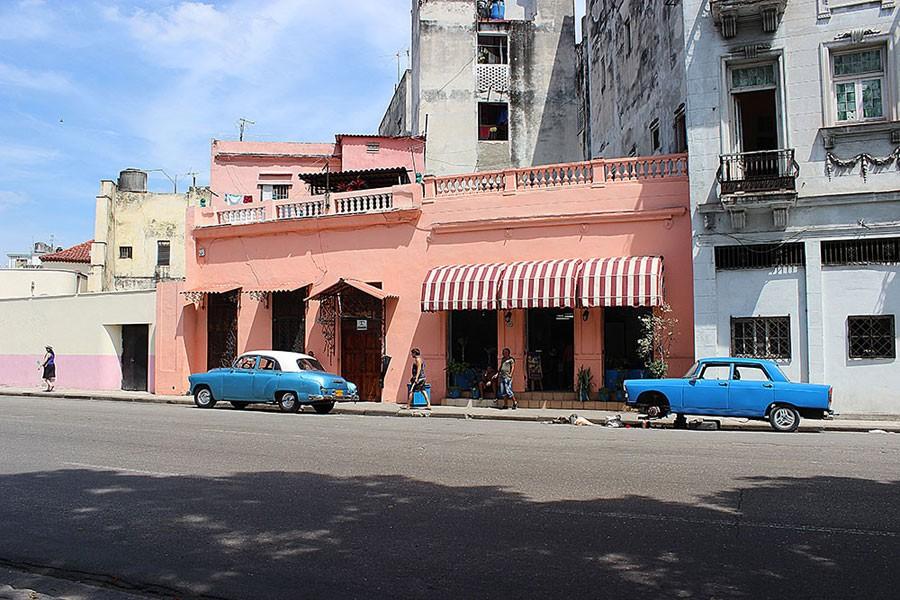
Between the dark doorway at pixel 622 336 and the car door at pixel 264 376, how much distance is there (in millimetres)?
8474

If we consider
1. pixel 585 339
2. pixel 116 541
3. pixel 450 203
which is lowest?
pixel 116 541

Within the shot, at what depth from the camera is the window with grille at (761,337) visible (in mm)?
19469

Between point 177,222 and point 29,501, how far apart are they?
39.3 meters

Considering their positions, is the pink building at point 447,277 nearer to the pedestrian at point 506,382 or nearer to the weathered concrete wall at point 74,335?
the pedestrian at point 506,382

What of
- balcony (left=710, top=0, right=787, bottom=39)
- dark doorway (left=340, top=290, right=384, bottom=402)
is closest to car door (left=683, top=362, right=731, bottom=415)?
balcony (left=710, top=0, right=787, bottom=39)

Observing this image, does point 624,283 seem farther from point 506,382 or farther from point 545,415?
point 506,382

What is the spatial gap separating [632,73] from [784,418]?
13.8 m

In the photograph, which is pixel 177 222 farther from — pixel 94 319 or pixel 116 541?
pixel 116 541

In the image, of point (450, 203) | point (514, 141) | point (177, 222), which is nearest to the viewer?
point (450, 203)

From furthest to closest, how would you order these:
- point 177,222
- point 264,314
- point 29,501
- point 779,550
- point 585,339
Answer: point 177,222
point 264,314
point 585,339
point 29,501
point 779,550

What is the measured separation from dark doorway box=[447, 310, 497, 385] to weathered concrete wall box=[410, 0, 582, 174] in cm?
1478

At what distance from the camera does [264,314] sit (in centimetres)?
2647

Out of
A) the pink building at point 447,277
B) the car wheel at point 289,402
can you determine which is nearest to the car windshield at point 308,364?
the car wheel at point 289,402

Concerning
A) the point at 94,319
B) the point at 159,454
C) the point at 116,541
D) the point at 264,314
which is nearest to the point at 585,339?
the point at 264,314
